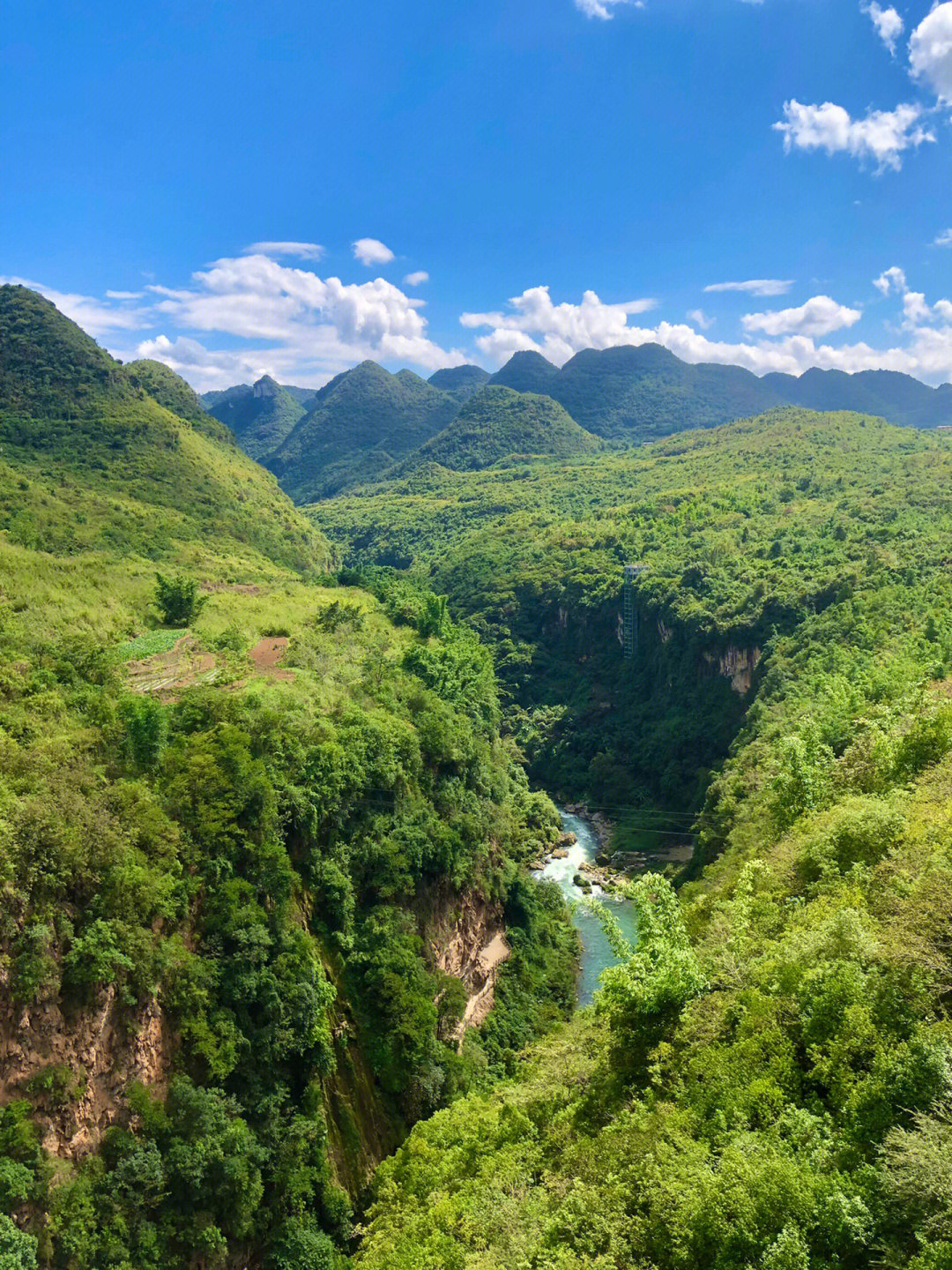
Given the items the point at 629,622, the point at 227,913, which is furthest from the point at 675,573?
the point at 227,913

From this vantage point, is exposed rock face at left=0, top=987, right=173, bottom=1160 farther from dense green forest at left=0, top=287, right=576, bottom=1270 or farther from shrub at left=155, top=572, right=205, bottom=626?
shrub at left=155, top=572, right=205, bottom=626

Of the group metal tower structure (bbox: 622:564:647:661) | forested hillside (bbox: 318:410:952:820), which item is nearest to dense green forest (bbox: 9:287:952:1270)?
forested hillside (bbox: 318:410:952:820)

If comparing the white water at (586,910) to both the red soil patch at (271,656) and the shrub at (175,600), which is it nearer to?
the red soil patch at (271,656)

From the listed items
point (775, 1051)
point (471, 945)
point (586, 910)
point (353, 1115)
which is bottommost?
point (586, 910)

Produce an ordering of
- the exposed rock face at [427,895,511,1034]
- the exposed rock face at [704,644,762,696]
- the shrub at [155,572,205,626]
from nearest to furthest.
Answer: the exposed rock face at [427,895,511,1034] → the shrub at [155,572,205,626] → the exposed rock face at [704,644,762,696]

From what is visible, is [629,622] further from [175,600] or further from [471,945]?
[175,600]

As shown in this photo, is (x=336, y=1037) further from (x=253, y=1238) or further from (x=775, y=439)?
(x=775, y=439)
